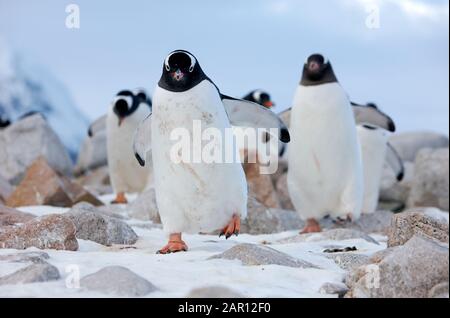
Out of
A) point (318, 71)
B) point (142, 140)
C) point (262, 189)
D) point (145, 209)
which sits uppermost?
point (318, 71)

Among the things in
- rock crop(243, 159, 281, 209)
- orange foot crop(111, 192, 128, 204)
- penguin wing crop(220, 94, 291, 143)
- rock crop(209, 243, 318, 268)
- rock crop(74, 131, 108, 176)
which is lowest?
rock crop(74, 131, 108, 176)

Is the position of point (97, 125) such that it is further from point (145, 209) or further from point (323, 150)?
point (323, 150)

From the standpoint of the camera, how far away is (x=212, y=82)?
584 centimetres

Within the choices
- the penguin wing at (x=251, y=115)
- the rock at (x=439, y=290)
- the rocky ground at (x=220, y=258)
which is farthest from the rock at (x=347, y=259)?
the penguin wing at (x=251, y=115)

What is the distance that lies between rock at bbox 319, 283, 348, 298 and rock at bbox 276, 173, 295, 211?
7822 millimetres

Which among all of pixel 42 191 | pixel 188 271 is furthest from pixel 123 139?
pixel 188 271

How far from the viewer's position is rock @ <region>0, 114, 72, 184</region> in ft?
54.6

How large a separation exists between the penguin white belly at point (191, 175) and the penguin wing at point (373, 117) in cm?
419

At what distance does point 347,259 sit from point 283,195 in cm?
703

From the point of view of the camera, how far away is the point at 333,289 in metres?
4.21

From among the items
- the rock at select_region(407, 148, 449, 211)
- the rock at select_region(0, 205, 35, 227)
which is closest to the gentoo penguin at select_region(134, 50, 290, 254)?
the rock at select_region(0, 205, 35, 227)

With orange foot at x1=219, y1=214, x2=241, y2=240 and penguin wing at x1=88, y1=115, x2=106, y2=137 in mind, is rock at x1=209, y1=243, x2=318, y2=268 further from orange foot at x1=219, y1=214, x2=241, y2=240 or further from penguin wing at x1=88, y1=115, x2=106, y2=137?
penguin wing at x1=88, y1=115, x2=106, y2=137

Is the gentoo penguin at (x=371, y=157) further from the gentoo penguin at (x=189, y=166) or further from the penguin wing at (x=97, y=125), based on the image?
the penguin wing at (x=97, y=125)

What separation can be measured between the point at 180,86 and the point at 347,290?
6.62 feet
